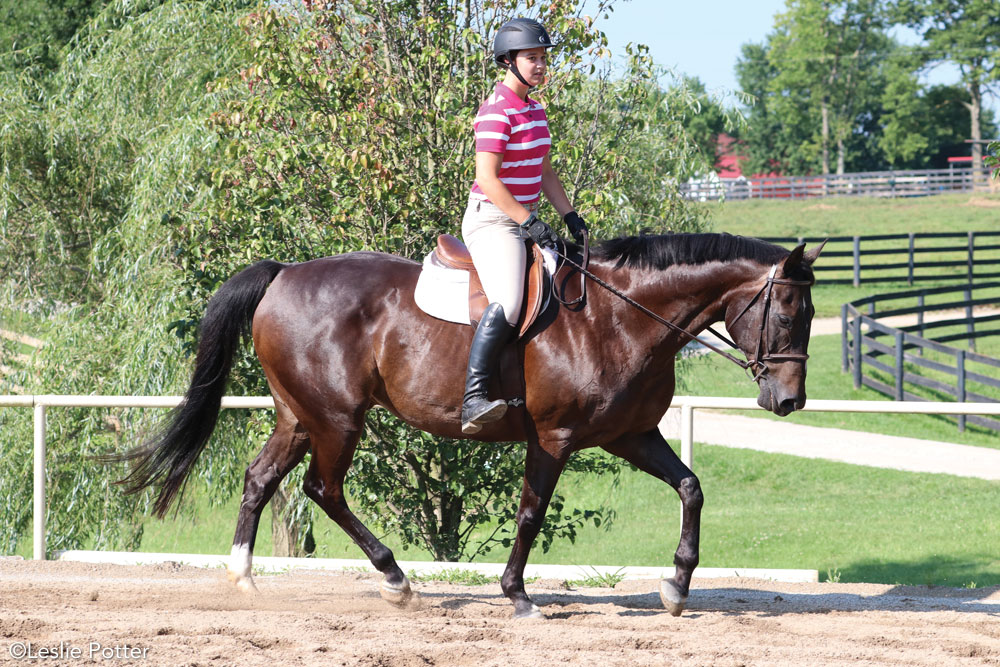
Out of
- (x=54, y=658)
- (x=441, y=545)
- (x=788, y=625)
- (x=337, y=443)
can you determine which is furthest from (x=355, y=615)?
(x=441, y=545)

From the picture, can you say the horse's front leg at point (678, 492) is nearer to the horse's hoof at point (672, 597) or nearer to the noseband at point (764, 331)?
the horse's hoof at point (672, 597)

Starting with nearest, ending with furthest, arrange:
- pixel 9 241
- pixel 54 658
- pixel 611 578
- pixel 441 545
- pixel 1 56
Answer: pixel 54 658 → pixel 611 578 → pixel 441 545 → pixel 9 241 → pixel 1 56

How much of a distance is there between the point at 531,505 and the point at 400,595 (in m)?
0.88

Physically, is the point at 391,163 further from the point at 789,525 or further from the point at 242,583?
the point at 789,525

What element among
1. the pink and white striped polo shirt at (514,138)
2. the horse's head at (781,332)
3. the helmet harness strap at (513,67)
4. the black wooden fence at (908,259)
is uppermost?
the helmet harness strap at (513,67)

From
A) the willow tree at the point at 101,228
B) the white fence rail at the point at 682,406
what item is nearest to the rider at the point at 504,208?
the white fence rail at the point at 682,406

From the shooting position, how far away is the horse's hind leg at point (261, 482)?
5.86 m

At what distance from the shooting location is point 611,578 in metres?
6.57

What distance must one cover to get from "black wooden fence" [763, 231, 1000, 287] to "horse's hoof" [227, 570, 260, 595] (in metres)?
21.6

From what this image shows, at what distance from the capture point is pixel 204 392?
20.6 ft

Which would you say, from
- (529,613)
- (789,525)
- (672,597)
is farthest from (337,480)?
(789,525)

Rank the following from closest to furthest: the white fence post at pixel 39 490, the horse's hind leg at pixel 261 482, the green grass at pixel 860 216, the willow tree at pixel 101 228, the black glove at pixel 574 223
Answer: the black glove at pixel 574 223 < the horse's hind leg at pixel 261 482 < the white fence post at pixel 39 490 < the willow tree at pixel 101 228 < the green grass at pixel 860 216

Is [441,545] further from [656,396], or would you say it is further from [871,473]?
[871,473]

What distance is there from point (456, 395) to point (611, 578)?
1822 mm
